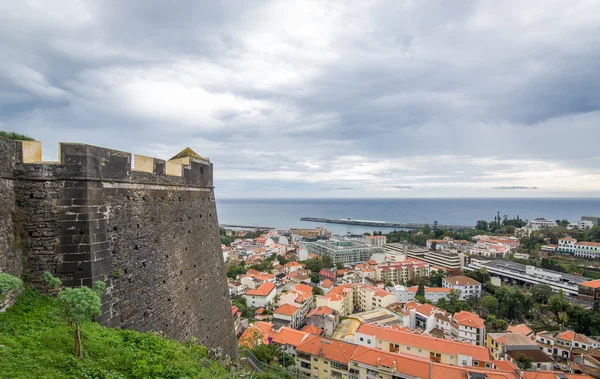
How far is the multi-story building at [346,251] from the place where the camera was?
6894cm

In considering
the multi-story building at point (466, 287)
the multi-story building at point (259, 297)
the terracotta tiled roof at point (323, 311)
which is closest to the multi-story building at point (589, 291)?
the multi-story building at point (466, 287)

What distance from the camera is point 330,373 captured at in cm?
2078

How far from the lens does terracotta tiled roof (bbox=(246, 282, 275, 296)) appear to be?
39.3 meters

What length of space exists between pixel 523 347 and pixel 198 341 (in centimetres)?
2780

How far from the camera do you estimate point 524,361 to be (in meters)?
23.5

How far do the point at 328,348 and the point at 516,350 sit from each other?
15142mm

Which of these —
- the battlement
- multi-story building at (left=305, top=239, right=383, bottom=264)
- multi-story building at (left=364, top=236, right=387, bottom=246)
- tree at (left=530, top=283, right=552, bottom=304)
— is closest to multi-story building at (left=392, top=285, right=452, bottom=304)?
tree at (left=530, top=283, right=552, bottom=304)

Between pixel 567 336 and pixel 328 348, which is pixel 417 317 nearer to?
pixel 567 336

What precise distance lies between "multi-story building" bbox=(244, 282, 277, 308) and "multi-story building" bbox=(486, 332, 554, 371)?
23.3 metres

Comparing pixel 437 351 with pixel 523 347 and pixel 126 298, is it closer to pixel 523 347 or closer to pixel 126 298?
pixel 523 347

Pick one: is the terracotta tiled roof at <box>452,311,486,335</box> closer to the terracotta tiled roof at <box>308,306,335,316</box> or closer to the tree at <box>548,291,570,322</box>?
the terracotta tiled roof at <box>308,306,335,316</box>

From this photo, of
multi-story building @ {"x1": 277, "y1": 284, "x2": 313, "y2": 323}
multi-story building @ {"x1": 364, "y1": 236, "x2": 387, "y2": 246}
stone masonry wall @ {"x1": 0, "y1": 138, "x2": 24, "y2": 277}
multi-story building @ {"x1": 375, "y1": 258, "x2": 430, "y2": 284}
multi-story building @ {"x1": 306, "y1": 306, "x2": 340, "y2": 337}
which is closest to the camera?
stone masonry wall @ {"x1": 0, "y1": 138, "x2": 24, "y2": 277}

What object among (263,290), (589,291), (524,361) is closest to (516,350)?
(524,361)

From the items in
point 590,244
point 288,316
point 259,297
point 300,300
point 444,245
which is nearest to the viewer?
point 288,316
